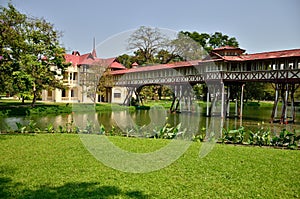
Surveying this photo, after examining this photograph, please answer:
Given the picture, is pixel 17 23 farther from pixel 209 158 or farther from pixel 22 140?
pixel 209 158

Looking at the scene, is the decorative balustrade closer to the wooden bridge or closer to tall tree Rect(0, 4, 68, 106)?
the wooden bridge

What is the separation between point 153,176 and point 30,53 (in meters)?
22.6

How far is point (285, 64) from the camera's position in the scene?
1966cm

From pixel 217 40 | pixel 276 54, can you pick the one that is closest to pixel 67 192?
pixel 276 54

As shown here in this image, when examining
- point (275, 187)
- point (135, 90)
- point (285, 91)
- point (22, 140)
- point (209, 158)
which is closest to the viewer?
point (275, 187)

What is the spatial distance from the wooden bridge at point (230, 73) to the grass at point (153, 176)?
11.4 m

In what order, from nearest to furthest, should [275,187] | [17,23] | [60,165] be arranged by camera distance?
[275,187] → [60,165] → [17,23]

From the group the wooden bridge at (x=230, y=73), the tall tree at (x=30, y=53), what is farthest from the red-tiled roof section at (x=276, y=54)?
the tall tree at (x=30, y=53)

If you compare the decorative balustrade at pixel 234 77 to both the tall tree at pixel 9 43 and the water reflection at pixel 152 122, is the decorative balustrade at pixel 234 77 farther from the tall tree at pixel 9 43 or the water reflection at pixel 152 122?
the tall tree at pixel 9 43

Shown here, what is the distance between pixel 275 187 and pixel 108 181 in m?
3.06

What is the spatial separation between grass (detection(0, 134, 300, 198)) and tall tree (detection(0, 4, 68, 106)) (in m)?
13.7

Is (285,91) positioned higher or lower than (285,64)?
lower

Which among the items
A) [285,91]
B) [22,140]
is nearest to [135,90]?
[285,91]

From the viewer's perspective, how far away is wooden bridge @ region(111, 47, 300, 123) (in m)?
19.7
